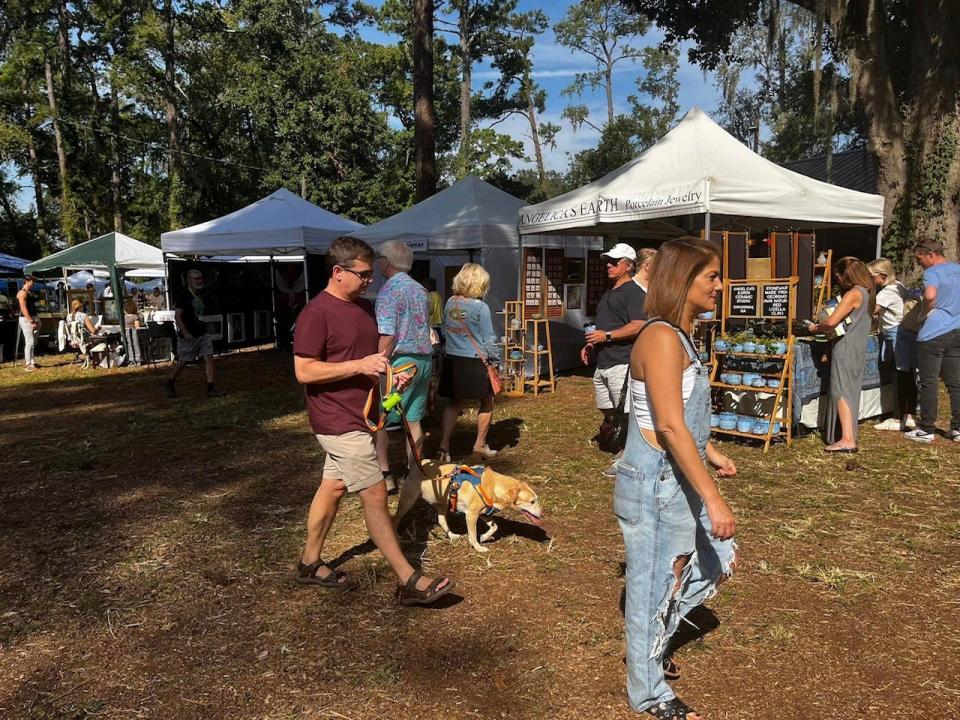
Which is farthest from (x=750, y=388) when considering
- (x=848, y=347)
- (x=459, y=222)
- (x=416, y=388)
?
(x=459, y=222)

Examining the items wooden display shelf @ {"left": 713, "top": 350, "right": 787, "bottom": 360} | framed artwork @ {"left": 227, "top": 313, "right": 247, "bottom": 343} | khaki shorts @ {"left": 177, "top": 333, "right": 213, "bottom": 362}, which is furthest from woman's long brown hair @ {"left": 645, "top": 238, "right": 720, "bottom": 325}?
framed artwork @ {"left": 227, "top": 313, "right": 247, "bottom": 343}

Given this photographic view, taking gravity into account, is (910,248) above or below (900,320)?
above

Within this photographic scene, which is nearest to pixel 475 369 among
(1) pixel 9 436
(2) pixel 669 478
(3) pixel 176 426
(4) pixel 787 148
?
(2) pixel 669 478

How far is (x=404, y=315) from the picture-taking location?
4.47 metres

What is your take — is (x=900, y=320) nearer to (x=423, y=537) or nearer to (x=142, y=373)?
(x=423, y=537)

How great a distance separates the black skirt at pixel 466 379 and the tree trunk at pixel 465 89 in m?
28.6

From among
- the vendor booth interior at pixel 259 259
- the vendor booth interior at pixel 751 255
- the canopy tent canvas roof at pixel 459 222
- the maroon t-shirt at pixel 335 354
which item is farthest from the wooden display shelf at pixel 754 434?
the vendor booth interior at pixel 259 259

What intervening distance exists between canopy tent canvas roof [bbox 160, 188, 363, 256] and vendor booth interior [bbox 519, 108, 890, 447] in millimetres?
5021

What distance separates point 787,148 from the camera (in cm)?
4628

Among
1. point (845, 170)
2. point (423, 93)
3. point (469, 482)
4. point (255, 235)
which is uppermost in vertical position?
point (423, 93)

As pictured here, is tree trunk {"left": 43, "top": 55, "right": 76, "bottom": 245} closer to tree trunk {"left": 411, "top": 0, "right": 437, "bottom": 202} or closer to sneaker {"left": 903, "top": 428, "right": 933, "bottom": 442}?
tree trunk {"left": 411, "top": 0, "right": 437, "bottom": 202}

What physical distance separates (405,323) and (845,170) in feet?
73.1

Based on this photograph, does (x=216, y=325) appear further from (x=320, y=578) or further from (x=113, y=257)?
(x=320, y=578)

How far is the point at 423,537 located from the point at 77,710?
6.82ft
